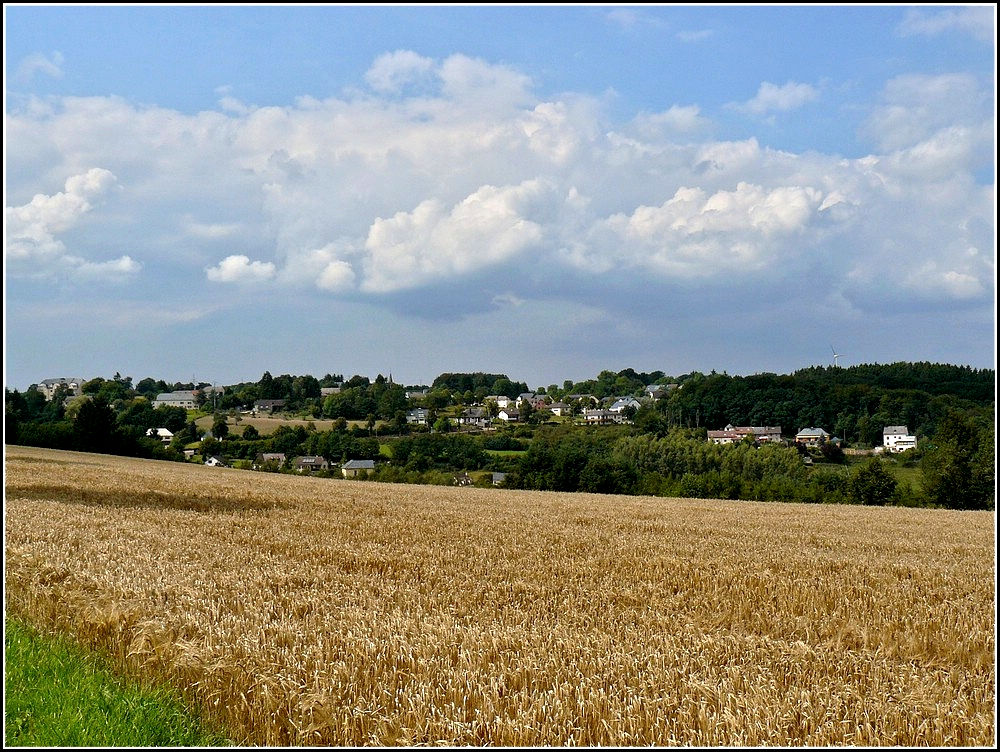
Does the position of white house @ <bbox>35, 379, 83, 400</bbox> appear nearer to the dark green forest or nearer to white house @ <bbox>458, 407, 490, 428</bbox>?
the dark green forest

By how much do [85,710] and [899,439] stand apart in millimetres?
83080

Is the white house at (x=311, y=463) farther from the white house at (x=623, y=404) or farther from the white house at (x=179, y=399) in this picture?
the white house at (x=623, y=404)

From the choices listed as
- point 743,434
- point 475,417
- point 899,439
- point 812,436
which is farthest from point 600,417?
point 899,439

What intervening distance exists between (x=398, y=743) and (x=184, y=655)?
7.55 feet

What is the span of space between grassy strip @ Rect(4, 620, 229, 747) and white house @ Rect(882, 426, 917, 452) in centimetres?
8129

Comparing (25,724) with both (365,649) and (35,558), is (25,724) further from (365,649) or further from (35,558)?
(35,558)

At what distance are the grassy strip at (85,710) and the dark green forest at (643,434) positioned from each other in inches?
1652

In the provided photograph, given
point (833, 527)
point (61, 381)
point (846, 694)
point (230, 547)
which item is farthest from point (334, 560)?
point (61, 381)

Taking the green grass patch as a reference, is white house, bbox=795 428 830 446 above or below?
above

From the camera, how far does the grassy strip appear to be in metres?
5.48

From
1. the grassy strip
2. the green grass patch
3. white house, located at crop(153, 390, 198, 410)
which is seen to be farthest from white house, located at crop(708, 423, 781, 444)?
the grassy strip

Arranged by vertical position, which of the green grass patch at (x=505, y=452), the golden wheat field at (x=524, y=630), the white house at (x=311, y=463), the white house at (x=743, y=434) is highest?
the white house at (x=743, y=434)

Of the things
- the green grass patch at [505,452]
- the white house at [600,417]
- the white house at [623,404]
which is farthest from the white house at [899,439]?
the white house at [623,404]

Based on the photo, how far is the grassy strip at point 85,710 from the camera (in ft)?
18.0
